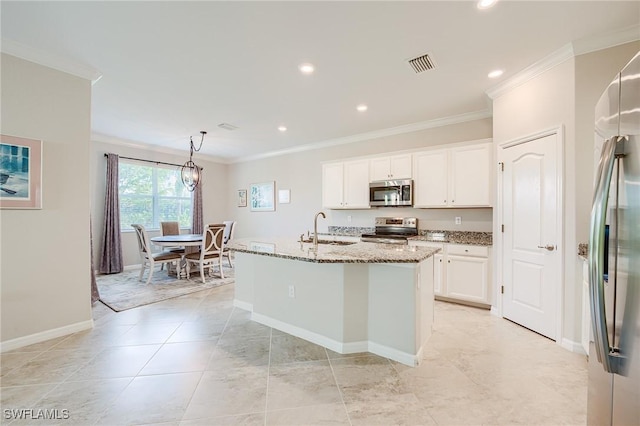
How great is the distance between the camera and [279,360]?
7.47 feet

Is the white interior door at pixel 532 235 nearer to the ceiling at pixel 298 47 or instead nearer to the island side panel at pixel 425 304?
the ceiling at pixel 298 47

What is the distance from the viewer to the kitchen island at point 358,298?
2195mm

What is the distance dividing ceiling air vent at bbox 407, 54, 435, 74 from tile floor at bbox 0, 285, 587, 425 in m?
2.70

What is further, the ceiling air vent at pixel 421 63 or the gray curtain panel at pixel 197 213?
the gray curtain panel at pixel 197 213

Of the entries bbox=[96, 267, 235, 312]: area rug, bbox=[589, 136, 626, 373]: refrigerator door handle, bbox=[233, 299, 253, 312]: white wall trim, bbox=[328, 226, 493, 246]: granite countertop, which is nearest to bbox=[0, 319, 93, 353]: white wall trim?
bbox=[96, 267, 235, 312]: area rug

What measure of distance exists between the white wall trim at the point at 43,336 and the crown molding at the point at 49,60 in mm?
2537

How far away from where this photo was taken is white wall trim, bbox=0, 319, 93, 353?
2.41m

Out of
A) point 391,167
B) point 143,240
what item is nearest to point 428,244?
point 391,167

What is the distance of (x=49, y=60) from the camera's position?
2.61m

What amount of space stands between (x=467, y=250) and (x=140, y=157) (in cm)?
655

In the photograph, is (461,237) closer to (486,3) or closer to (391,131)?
(391,131)

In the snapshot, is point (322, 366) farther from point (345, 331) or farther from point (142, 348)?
point (142, 348)

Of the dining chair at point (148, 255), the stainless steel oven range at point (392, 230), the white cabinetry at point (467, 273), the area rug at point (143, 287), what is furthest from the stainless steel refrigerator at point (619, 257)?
the dining chair at point (148, 255)

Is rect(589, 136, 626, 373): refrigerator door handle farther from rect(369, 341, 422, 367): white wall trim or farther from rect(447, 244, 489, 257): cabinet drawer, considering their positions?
rect(447, 244, 489, 257): cabinet drawer
